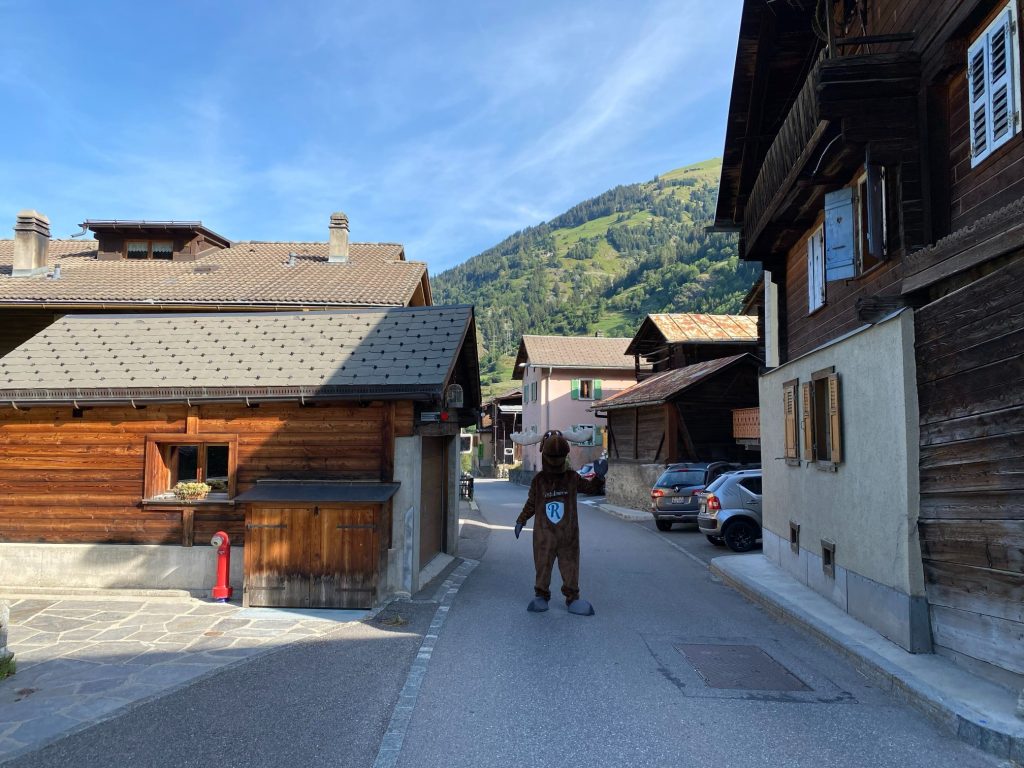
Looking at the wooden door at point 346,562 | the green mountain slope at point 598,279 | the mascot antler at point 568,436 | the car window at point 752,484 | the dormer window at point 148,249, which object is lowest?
the wooden door at point 346,562

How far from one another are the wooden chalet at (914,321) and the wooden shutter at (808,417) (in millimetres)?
42

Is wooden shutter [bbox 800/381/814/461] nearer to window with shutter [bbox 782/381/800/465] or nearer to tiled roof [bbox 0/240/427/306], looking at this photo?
window with shutter [bbox 782/381/800/465]

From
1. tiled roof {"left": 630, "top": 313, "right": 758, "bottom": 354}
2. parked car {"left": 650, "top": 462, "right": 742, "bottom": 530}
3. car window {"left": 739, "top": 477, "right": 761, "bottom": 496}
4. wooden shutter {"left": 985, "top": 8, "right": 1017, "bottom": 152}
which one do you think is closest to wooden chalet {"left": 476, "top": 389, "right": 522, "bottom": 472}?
tiled roof {"left": 630, "top": 313, "right": 758, "bottom": 354}

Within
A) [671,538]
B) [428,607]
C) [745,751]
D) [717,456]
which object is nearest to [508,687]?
[745,751]

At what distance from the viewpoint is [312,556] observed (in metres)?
9.27

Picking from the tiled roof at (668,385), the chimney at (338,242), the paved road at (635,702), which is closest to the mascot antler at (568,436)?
the paved road at (635,702)

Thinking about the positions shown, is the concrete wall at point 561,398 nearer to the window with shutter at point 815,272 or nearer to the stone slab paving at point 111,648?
the window with shutter at point 815,272

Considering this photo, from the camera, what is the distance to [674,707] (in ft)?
18.5

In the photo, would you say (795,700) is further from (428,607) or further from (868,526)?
(428,607)

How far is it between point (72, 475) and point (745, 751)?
31.7ft

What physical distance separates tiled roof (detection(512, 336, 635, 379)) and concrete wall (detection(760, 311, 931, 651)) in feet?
107

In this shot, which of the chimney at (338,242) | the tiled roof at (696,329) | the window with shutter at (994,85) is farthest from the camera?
the tiled roof at (696,329)

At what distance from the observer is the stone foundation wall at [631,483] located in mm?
24984

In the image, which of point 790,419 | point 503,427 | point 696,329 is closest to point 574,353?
point 503,427
